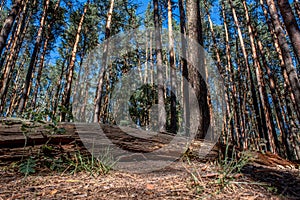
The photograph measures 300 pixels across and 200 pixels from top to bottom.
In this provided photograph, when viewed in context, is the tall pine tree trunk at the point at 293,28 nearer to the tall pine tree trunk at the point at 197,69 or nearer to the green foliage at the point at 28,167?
the tall pine tree trunk at the point at 197,69

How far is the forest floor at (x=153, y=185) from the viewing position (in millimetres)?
1722

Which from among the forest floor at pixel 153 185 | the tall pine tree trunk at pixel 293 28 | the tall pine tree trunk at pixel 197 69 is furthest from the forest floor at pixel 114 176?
the tall pine tree trunk at pixel 293 28

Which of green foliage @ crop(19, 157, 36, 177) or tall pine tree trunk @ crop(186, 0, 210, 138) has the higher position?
tall pine tree trunk @ crop(186, 0, 210, 138)

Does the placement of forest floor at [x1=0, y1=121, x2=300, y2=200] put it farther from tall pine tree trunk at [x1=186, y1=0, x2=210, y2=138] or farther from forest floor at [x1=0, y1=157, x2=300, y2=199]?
tall pine tree trunk at [x1=186, y1=0, x2=210, y2=138]

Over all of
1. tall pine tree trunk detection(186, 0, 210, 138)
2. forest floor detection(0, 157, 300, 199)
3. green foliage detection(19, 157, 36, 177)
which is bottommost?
forest floor detection(0, 157, 300, 199)

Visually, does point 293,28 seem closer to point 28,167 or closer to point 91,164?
point 91,164

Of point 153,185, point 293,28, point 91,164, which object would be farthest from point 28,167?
point 293,28

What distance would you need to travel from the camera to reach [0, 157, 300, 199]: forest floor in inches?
67.8

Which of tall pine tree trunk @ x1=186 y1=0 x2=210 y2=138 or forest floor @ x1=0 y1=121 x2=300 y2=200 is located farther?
tall pine tree trunk @ x1=186 y1=0 x2=210 y2=138

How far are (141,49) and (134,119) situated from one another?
359 inches

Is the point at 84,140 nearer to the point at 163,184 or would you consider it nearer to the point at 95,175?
the point at 95,175

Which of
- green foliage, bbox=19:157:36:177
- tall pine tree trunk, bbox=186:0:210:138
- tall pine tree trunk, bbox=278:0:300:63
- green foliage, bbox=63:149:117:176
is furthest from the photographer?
tall pine tree trunk, bbox=278:0:300:63

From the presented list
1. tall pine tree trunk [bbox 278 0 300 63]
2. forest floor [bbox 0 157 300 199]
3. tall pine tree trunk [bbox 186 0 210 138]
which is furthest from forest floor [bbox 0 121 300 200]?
tall pine tree trunk [bbox 278 0 300 63]

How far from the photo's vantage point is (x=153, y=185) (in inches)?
Answer: 78.1
